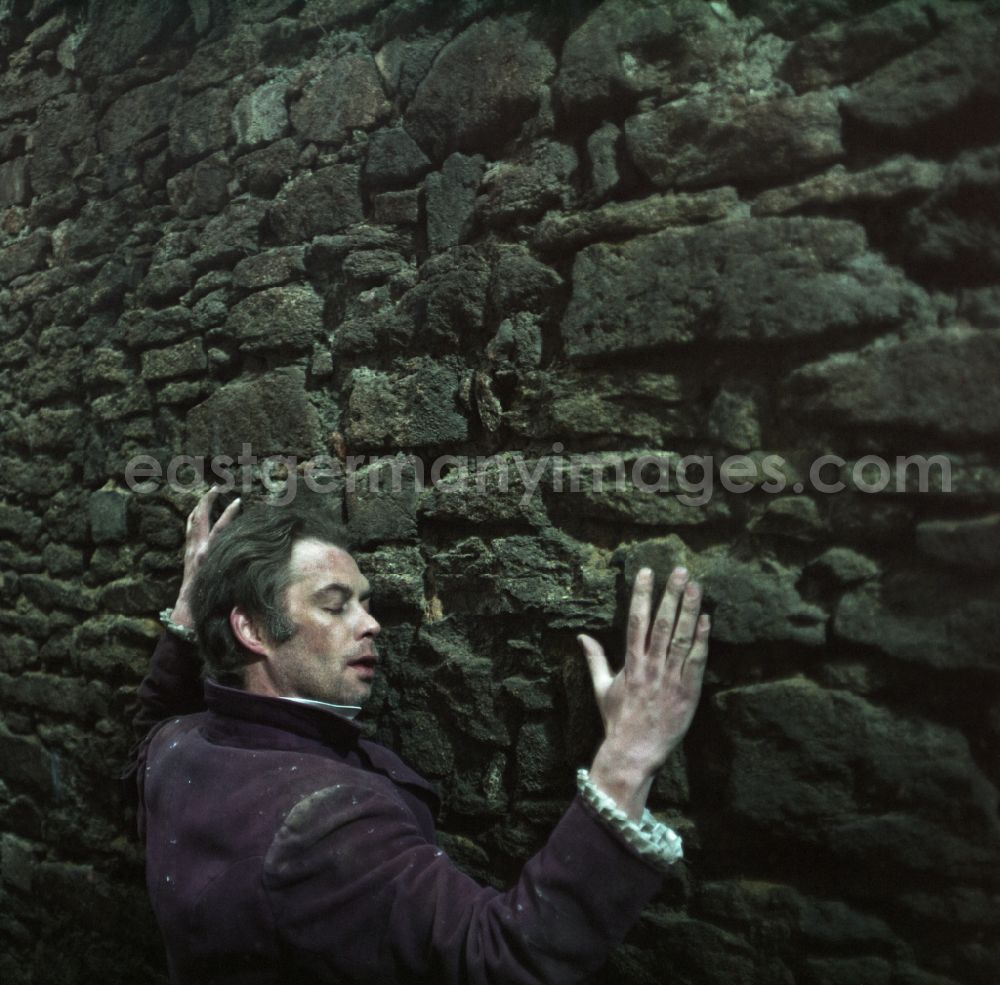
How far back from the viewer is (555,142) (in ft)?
6.08

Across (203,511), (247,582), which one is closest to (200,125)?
(203,511)

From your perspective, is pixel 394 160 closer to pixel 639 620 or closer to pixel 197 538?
pixel 197 538

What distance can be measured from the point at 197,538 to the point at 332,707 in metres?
0.84

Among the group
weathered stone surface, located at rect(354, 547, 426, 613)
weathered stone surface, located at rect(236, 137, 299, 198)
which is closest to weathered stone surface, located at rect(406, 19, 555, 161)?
weathered stone surface, located at rect(236, 137, 299, 198)

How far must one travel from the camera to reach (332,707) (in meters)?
1.72

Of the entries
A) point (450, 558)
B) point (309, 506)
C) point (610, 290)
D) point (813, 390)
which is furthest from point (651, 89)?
point (309, 506)

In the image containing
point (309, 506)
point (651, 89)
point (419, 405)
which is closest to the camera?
point (651, 89)

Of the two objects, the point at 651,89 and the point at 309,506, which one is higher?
the point at 651,89

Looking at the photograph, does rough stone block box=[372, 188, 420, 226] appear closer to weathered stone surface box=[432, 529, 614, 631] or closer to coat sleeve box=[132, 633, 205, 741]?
weathered stone surface box=[432, 529, 614, 631]

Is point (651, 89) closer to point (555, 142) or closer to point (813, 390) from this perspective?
point (555, 142)

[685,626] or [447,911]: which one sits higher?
[685,626]

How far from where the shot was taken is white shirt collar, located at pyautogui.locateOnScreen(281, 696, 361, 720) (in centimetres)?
167

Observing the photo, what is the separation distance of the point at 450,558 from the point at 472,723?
373mm

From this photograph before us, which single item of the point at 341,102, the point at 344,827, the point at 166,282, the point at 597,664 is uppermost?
the point at 341,102
